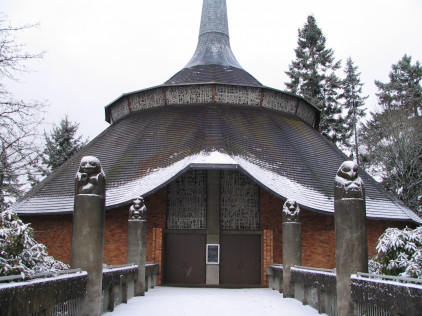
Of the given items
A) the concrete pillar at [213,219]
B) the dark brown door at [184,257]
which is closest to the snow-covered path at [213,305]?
the concrete pillar at [213,219]

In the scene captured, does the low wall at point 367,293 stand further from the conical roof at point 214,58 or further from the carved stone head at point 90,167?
the conical roof at point 214,58

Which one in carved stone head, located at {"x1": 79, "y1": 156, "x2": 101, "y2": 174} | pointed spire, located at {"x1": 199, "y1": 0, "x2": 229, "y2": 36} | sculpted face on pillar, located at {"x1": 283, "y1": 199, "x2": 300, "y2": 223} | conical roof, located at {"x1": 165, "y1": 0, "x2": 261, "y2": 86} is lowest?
sculpted face on pillar, located at {"x1": 283, "y1": 199, "x2": 300, "y2": 223}

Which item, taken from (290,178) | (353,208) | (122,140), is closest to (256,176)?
(290,178)

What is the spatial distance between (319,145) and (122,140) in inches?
352

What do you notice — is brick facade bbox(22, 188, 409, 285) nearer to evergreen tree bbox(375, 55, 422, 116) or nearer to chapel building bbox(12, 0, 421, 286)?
chapel building bbox(12, 0, 421, 286)

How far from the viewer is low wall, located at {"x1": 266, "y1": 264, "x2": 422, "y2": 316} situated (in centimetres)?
507

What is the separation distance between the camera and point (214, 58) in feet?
84.2

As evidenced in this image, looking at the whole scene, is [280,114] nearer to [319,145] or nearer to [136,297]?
[319,145]

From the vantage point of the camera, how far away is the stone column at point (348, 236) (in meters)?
6.94

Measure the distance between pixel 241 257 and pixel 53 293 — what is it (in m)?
12.4

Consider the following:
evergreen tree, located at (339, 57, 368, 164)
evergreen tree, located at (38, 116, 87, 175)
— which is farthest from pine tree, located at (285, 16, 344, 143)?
evergreen tree, located at (38, 116, 87, 175)

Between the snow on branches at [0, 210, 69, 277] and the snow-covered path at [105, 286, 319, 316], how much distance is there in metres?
2.33

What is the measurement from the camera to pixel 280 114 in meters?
22.0

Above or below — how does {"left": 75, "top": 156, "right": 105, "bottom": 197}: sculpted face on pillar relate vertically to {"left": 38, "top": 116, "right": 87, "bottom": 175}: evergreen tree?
below
